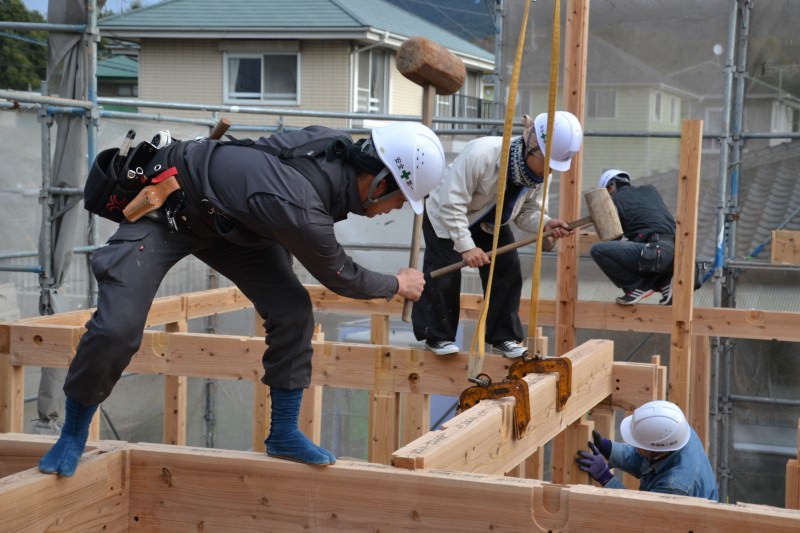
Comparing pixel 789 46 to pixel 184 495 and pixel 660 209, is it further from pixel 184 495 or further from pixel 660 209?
pixel 184 495

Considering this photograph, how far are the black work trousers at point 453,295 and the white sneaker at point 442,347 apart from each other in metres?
0.03

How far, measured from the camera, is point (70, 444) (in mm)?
3082

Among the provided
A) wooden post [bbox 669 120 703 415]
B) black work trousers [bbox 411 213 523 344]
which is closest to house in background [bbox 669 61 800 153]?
wooden post [bbox 669 120 703 415]

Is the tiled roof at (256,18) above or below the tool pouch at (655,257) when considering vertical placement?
above

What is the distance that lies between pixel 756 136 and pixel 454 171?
4376 mm

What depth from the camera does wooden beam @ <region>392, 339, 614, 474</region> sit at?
335cm

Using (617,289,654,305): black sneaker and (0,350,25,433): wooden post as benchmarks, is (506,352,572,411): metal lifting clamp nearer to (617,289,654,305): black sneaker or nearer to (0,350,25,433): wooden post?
(617,289,654,305): black sneaker

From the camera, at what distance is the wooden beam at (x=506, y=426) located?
335 cm

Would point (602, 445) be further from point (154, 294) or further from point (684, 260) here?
point (154, 294)

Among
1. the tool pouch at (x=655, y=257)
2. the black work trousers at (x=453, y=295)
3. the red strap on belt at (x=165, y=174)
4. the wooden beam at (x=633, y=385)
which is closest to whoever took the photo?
the red strap on belt at (x=165, y=174)

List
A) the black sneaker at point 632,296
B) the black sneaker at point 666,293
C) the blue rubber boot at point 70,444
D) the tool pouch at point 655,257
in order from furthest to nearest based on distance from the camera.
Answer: the black sneaker at point 666,293 → the tool pouch at point 655,257 → the black sneaker at point 632,296 → the blue rubber boot at point 70,444

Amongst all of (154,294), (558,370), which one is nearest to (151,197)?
(154,294)

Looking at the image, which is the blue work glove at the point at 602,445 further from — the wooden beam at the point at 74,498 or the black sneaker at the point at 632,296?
the wooden beam at the point at 74,498

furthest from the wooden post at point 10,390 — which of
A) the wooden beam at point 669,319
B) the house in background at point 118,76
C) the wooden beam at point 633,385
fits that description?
the house in background at point 118,76
